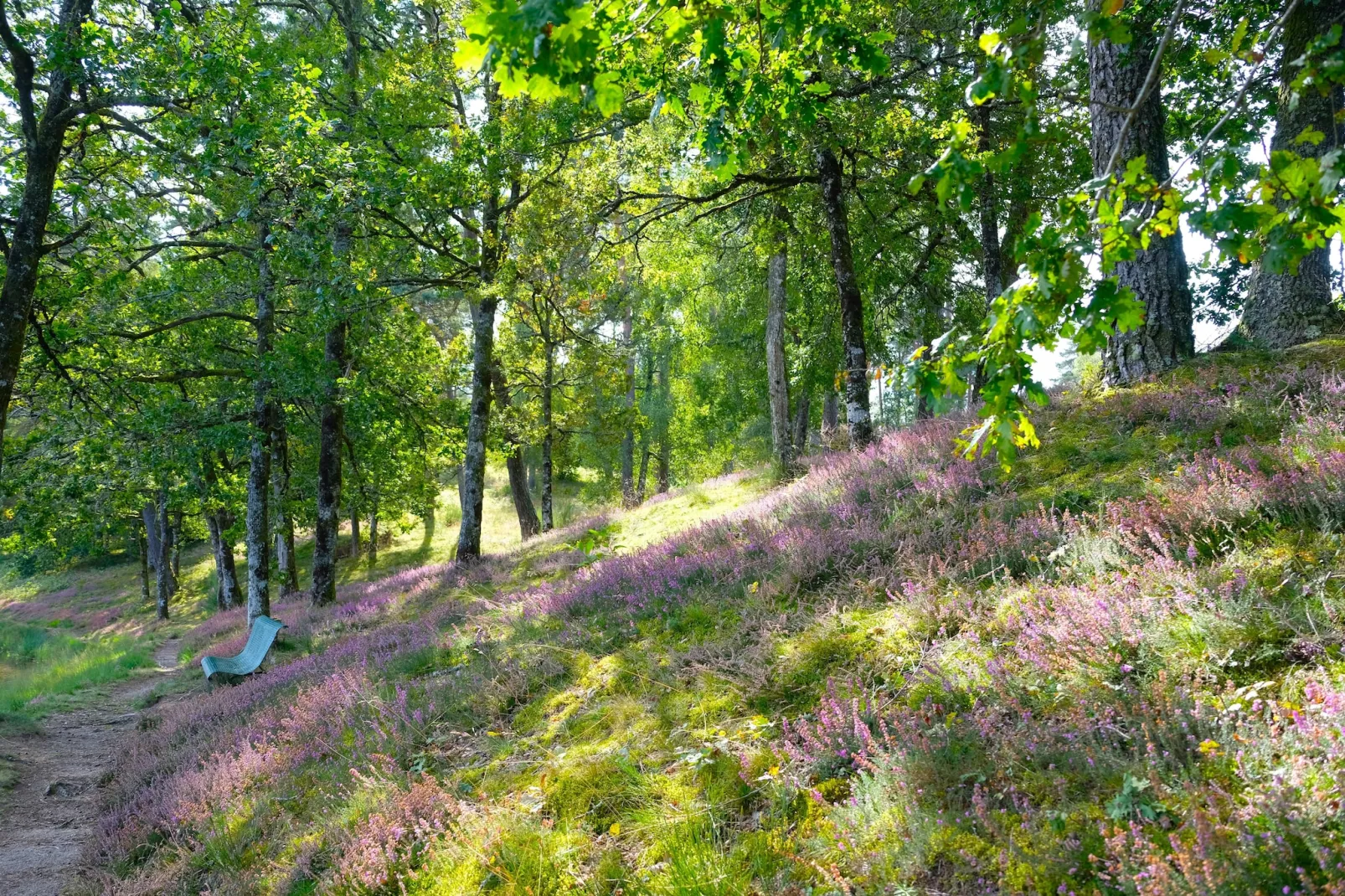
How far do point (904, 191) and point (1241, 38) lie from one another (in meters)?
9.92

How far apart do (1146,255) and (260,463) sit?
14.6 m

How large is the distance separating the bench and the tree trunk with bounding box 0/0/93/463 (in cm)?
454

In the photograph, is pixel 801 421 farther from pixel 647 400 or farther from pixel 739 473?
pixel 739 473

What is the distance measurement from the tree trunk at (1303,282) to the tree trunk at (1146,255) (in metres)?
0.68

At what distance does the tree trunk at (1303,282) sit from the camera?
20.9 ft

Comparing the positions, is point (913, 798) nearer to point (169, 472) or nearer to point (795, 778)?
point (795, 778)

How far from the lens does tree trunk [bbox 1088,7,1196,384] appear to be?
21.8 feet

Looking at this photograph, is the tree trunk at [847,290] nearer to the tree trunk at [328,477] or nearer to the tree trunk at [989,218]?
the tree trunk at [989,218]

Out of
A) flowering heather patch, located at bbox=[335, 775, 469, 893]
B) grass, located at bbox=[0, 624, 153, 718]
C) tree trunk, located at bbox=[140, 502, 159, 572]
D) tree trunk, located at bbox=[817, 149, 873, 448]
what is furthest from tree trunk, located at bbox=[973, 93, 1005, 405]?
tree trunk, located at bbox=[140, 502, 159, 572]

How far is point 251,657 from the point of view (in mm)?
10453

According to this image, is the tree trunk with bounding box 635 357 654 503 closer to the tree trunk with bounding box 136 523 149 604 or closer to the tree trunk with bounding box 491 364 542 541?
the tree trunk with bounding box 491 364 542 541

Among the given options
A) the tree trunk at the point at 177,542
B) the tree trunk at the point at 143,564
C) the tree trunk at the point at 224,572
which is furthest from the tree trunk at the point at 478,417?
the tree trunk at the point at 143,564

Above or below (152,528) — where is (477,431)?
above

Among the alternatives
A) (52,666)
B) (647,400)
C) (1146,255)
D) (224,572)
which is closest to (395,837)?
(1146,255)
